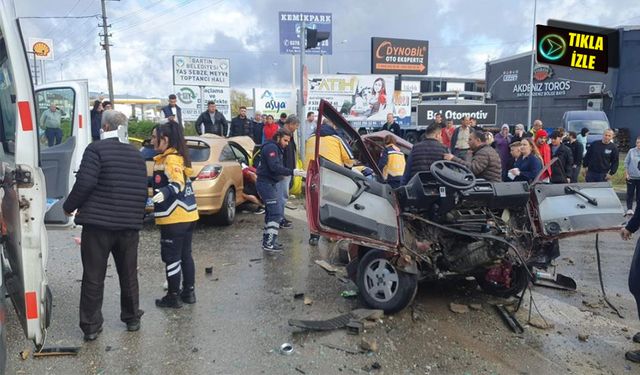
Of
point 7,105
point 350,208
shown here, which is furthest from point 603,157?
point 7,105

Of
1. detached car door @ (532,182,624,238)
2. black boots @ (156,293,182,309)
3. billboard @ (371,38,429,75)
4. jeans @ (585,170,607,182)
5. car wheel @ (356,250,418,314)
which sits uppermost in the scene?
billboard @ (371,38,429,75)

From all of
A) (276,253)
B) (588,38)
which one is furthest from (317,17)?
(276,253)

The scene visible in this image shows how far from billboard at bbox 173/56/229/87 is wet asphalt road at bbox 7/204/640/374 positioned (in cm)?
1404

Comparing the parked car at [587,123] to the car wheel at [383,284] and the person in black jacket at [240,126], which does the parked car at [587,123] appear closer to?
the person in black jacket at [240,126]

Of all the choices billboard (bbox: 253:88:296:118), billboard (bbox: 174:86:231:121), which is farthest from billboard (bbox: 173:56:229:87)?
billboard (bbox: 253:88:296:118)

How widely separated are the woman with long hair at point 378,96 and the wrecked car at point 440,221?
13.0 meters

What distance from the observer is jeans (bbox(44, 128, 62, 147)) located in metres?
5.38

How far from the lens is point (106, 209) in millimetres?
A: 3877

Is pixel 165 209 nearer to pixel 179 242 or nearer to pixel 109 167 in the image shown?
pixel 179 242

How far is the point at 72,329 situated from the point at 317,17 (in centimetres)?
2118

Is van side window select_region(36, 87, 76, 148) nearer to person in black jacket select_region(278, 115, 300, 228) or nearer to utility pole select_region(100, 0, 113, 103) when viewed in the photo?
person in black jacket select_region(278, 115, 300, 228)

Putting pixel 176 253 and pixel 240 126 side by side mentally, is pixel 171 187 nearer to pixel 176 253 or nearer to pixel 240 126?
pixel 176 253

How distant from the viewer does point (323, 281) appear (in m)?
5.67

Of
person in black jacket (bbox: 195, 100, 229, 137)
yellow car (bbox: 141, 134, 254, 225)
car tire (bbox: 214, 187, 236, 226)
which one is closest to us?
yellow car (bbox: 141, 134, 254, 225)
